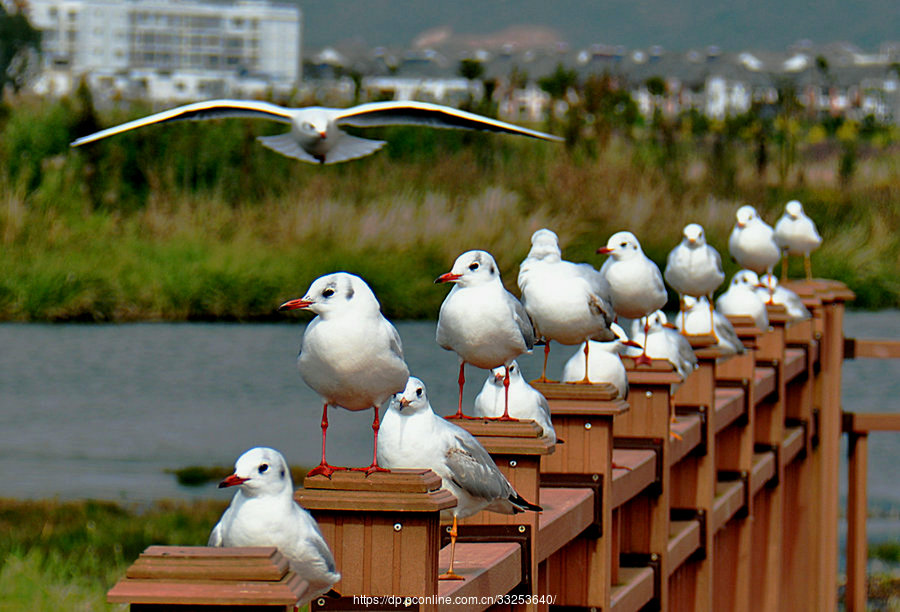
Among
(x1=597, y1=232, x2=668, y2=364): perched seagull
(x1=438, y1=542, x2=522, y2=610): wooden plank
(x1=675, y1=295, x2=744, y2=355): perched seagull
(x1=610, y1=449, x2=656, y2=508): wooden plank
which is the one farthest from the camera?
(x1=675, y1=295, x2=744, y2=355): perched seagull

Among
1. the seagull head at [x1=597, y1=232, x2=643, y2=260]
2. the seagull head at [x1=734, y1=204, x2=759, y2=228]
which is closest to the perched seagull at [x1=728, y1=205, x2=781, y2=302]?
the seagull head at [x1=734, y1=204, x2=759, y2=228]

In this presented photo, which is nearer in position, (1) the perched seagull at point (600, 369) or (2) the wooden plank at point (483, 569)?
(2) the wooden plank at point (483, 569)

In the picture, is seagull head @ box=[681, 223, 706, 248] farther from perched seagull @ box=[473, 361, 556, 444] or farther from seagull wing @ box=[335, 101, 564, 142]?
perched seagull @ box=[473, 361, 556, 444]

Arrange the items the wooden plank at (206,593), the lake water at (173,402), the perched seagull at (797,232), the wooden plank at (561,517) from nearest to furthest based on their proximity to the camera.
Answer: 1. the wooden plank at (206,593)
2. the wooden plank at (561,517)
3. the perched seagull at (797,232)
4. the lake water at (173,402)

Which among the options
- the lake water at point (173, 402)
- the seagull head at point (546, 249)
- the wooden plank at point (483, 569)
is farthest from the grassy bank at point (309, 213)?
the wooden plank at point (483, 569)

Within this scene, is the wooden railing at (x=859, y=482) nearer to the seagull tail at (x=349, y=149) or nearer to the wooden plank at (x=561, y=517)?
the seagull tail at (x=349, y=149)

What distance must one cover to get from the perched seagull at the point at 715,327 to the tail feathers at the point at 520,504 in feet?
7.37

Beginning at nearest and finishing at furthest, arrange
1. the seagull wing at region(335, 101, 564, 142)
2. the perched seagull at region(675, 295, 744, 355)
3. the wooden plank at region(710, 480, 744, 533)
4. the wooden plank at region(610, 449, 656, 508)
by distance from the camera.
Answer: the wooden plank at region(610, 449, 656, 508) < the wooden plank at region(710, 480, 744, 533) < the perched seagull at region(675, 295, 744, 355) < the seagull wing at region(335, 101, 564, 142)

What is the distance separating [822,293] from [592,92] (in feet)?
60.4

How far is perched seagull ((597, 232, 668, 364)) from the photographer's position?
3.90 metres

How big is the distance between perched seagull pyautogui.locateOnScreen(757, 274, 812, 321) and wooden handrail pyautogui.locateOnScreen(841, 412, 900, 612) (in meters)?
1.07

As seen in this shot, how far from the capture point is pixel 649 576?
373 cm

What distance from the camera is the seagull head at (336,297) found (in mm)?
2018

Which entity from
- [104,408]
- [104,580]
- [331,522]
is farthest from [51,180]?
[331,522]
